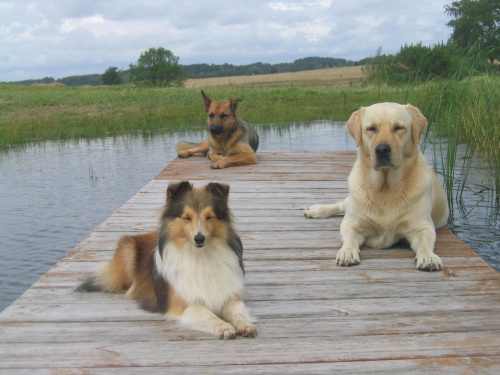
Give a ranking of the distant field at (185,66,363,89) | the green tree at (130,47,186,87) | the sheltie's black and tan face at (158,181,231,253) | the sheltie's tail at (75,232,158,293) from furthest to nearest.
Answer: the green tree at (130,47,186,87) → the distant field at (185,66,363,89) → the sheltie's tail at (75,232,158,293) → the sheltie's black and tan face at (158,181,231,253)

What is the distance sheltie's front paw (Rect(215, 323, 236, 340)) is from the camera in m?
2.90

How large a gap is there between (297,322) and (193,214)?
0.87m

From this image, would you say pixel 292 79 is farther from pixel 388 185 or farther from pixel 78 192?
pixel 388 185

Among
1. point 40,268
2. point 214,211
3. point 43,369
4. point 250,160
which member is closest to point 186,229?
point 214,211

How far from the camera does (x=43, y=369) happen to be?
258 cm

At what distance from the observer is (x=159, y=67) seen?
74500 mm

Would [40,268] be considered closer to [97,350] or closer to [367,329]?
[97,350]

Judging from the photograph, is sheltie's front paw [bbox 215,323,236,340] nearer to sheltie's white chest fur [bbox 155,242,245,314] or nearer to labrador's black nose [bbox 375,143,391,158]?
sheltie's white chest fur [bbox 155,242,245,314]

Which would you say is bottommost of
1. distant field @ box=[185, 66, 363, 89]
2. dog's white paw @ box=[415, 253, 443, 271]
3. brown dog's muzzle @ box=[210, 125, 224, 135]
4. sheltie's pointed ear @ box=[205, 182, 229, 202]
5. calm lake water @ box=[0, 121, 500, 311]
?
calm lake water @ box=[0, 121, 500, 311]

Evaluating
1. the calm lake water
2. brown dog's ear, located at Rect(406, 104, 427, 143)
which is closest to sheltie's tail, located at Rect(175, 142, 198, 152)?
the calm lake water

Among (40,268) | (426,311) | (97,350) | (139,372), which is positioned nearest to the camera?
(139,372)

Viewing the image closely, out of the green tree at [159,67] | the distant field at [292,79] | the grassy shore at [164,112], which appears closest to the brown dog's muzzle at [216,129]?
the grassy shore at [164,112]

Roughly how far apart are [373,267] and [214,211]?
5.14 feet

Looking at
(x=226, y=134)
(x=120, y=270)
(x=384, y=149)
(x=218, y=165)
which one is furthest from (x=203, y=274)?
(x=226, y=134)
